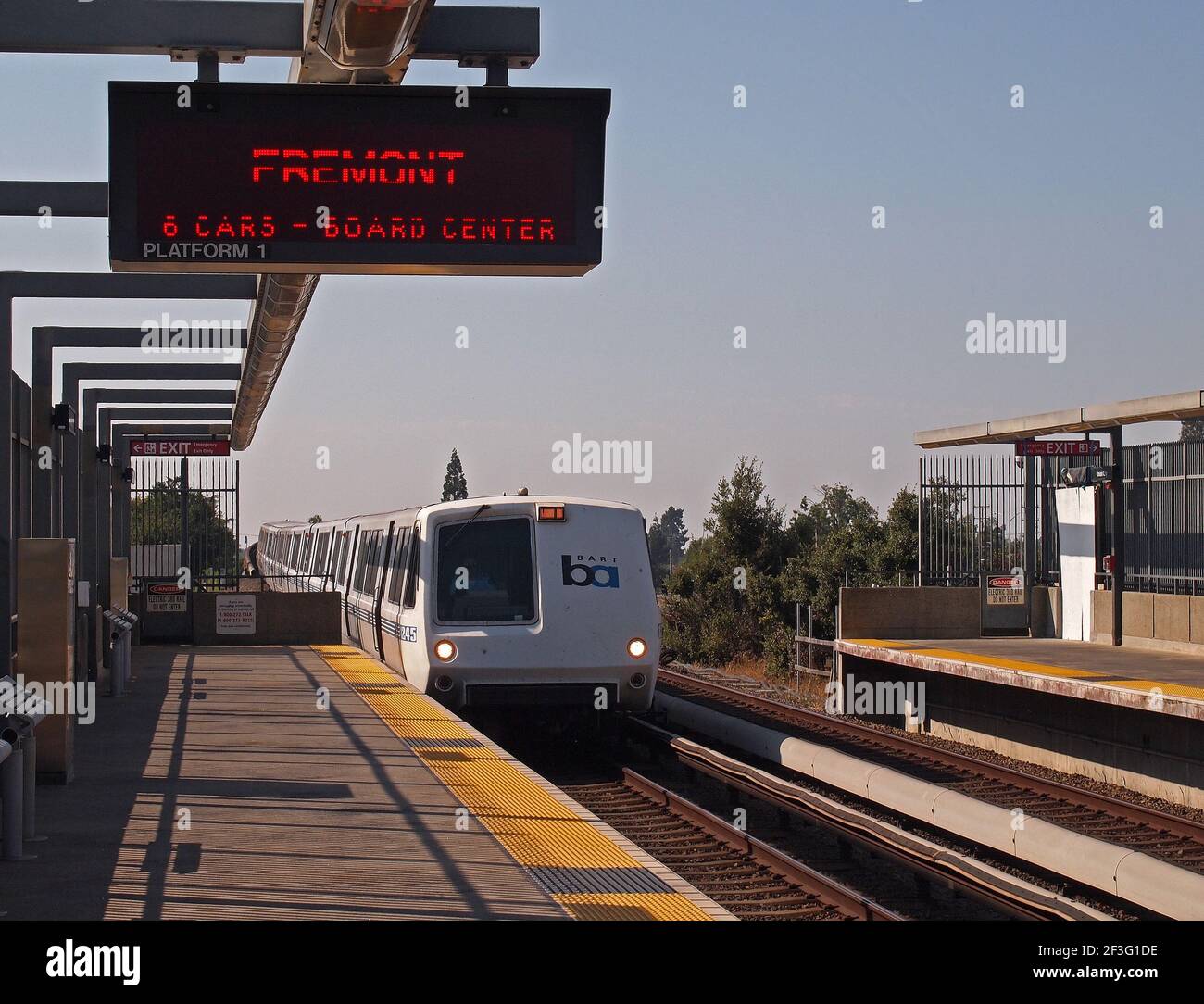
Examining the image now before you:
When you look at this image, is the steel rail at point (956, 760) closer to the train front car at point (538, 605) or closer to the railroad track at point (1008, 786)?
the railroad track at point (1008, 786)

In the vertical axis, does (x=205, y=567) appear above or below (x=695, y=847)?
above

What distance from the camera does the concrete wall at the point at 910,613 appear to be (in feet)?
78.1

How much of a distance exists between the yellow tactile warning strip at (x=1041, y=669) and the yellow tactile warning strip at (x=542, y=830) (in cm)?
694

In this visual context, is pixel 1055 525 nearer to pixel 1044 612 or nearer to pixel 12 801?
pixel 1044 612

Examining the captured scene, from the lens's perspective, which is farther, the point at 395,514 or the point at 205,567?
the point at 205,567

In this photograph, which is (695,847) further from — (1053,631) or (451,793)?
(1053,631)

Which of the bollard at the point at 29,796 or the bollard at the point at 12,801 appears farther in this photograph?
the bollard at the point at 29,796

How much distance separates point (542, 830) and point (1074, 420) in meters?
13.6

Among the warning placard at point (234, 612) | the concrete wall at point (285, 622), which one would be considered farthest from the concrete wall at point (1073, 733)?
the warning placard at point (234, 612)

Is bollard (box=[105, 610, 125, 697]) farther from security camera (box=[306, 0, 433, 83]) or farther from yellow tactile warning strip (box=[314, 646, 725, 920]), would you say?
security camera (box=[306, 0, 433, 83])

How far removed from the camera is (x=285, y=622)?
26.3m
